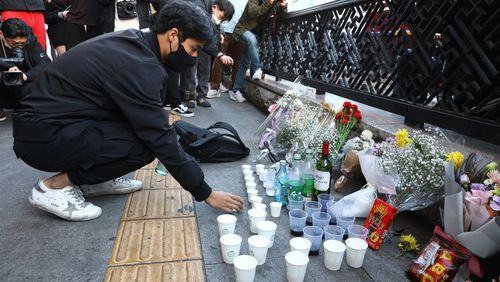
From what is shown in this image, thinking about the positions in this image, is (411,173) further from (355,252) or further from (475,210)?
(355,252)

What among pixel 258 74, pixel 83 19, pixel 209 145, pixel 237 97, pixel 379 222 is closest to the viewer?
pixel 379 222

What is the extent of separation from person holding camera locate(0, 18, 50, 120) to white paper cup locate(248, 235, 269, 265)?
3.86 meters

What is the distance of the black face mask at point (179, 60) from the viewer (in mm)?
2244

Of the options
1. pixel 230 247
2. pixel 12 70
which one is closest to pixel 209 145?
pixel 230 247

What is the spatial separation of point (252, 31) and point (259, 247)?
18.6ft

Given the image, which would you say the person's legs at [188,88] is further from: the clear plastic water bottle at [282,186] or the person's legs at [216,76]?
the clear plastic water bottle at [282,186]

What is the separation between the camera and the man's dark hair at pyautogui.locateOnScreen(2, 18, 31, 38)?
4191mm

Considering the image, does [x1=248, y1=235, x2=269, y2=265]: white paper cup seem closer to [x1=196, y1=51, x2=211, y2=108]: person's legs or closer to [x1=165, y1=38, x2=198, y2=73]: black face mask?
[x1=165, y1=38, x2=198, y2=73]: black face mask

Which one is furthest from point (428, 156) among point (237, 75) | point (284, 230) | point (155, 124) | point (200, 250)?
point (237, 75)

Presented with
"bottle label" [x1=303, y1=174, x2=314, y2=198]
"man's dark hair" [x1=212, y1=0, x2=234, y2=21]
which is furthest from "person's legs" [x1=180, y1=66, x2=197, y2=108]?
"bottle label" [x1=303, y1=174, x2=314, y2=198]

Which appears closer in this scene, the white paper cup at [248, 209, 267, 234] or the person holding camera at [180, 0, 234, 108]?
the white paper cup at [248, 209, 267, 234]

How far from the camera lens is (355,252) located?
1870mm

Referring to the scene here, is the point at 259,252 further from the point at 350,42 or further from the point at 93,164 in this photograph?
the point at 350,42

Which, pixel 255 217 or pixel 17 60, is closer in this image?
pixel 255 217
